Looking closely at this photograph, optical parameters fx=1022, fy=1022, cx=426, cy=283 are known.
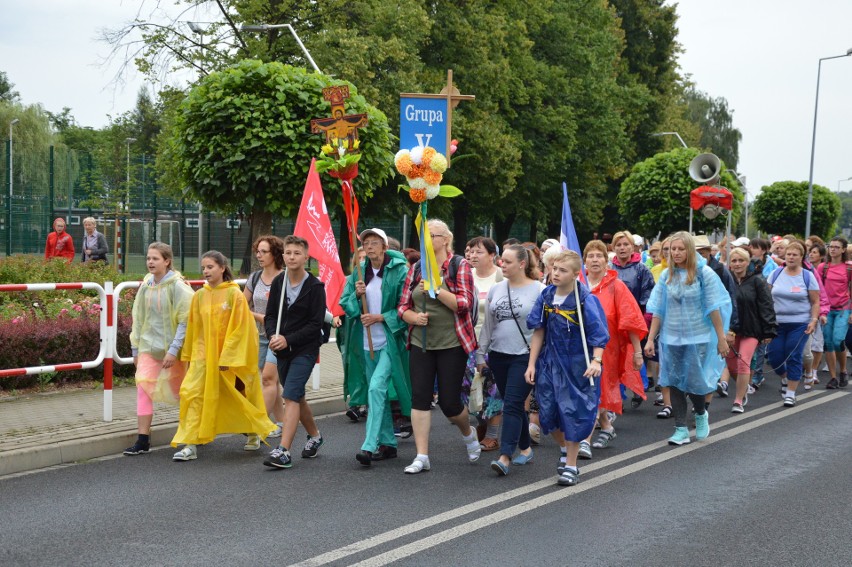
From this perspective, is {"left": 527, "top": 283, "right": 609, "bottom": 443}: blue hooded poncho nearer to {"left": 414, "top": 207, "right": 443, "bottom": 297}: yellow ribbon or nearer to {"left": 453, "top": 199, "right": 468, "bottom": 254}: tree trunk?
{"left": 414, "top": 207, "right": 443, "bottom": 297}: yellow ribbon

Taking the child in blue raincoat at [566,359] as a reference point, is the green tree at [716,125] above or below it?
above

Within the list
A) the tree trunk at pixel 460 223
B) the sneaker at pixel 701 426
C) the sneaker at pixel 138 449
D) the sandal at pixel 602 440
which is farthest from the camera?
the tree trunk at pixel 460 223

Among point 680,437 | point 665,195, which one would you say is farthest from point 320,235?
point 665,195

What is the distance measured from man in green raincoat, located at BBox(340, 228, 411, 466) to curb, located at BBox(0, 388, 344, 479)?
1790mm

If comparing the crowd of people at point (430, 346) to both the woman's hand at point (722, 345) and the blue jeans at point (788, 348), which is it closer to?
the woman's hand at point (722, 345)

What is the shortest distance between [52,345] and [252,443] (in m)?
3.31

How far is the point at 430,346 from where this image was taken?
7.26 metres

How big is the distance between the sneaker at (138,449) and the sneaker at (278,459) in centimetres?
112

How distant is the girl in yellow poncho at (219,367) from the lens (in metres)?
7.77

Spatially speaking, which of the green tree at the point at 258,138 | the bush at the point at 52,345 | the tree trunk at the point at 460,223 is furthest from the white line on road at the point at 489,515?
the tree trunk at the point at 460,223

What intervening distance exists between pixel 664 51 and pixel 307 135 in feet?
139

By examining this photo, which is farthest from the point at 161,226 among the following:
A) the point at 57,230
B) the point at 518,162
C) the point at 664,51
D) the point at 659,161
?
the point at 664,51

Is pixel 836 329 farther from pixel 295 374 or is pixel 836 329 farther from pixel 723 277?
pixel 295 374

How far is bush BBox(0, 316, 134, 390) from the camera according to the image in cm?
998
